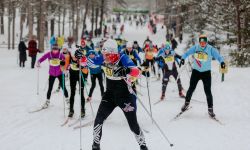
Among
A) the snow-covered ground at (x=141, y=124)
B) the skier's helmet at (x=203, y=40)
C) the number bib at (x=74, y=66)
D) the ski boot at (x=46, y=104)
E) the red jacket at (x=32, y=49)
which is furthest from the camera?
the red jacket at (x=32, y=49)

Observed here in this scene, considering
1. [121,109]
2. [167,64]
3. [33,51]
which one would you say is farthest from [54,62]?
[33,51]

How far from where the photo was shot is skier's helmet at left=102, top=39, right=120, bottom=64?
21.8ft

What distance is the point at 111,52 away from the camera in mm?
6664

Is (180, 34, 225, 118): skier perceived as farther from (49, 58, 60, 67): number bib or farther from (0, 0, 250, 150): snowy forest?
(49, 58, 60, 67): number bib

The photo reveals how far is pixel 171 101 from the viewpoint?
13.1 metres

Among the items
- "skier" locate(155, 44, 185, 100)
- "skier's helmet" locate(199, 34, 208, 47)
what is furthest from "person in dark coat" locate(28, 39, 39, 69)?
"skier's helmet" locate(199, 34, 208, 47)

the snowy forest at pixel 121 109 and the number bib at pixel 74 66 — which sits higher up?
the number bib at pixel 74 66

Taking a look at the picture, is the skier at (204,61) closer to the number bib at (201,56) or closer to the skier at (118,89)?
the number bib at (201,56)

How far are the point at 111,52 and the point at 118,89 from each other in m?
0.70

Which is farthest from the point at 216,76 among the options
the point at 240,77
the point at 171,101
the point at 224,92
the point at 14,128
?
the point at 14,128

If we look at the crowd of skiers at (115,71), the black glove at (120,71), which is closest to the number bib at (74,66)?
the crowd of skiers at (115,71)

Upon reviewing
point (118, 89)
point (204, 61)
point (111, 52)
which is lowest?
point (118, 89)

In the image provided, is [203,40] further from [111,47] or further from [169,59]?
[111,47]

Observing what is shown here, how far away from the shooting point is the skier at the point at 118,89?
668cm
